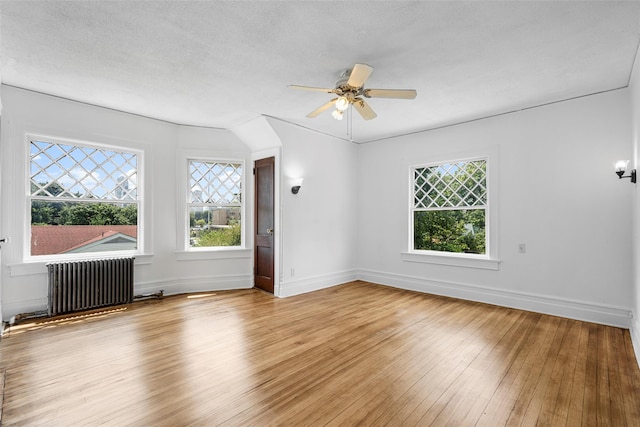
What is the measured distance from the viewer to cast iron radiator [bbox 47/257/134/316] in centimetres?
374

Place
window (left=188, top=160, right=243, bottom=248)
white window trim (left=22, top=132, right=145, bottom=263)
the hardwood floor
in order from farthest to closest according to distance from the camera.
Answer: window (left=188, top=160, right=243, bottom=248) < white window trim (left=22, top=132, right=145, bottom=263) < the hardwood floor

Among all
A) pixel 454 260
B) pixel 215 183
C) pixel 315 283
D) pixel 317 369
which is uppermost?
pixel 215 183

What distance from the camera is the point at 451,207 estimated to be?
4.95 meters

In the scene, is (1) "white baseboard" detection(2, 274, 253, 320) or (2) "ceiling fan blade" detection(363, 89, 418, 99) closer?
(2) "ceiling fan blade" detection(363, 89, 418, 99)

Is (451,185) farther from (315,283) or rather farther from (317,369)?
(317,369)

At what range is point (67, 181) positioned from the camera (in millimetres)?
4012

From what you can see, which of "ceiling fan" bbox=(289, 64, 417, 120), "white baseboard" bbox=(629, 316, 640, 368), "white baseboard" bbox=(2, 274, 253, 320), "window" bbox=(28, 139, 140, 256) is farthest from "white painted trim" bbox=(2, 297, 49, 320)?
"white baseboard" bbox=(629, 316, 640, 368)

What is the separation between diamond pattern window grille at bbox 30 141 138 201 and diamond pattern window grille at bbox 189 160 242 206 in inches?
32.8

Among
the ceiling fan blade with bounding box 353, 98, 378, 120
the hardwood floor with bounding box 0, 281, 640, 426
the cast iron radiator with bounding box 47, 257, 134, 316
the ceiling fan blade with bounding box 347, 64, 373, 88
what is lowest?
the hardwood floor with bounding box 0, 281, 640, 426

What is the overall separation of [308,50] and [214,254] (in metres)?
3.59

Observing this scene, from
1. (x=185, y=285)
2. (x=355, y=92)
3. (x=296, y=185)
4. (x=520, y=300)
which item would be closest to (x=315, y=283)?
(x=296, y=185)

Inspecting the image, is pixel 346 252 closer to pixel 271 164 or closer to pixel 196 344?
pixel 271 164

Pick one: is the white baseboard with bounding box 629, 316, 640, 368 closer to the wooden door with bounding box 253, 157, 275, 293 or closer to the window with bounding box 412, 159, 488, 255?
the window with bounding box 412, 159, 488, 255

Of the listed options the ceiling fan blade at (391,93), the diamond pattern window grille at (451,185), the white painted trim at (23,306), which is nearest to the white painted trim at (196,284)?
the white painted trim at (23,306)
